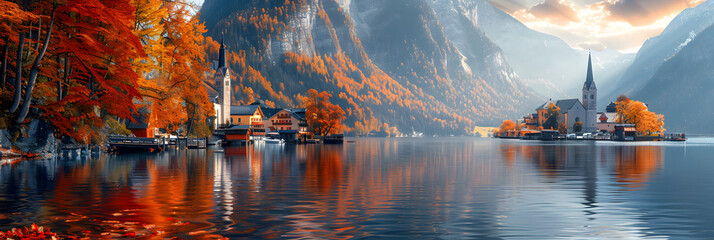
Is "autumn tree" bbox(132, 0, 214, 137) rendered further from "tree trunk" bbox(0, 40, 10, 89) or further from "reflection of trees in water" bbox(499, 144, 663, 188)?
"reflection of trees in water" bbox(499, 144, 663, 188)

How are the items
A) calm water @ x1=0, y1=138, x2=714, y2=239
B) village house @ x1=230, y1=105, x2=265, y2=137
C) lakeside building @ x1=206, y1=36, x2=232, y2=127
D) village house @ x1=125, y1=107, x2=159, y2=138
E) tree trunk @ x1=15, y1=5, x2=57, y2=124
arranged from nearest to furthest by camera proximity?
calm water @ x1=0, y1=138, x2=714, y2=239
tree trunk @ x1=15, y1=5, x2=57, y2=124
village house @ x1=125, y1=107, x2=159, y2=138
lakeside building @ x1=206, y1=36, x2=232, y2=127
village house @ x1=230, y1=105, x2=265, y2=137

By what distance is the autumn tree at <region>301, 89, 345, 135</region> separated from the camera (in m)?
172

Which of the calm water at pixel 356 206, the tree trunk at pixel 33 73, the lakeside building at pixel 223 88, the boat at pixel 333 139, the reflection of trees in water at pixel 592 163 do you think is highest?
the lakeside building at pixel 223 88

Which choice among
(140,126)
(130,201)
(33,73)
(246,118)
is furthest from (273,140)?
(130,201)

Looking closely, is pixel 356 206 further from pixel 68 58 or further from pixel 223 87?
pixel 223 87

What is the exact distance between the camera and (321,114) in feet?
563

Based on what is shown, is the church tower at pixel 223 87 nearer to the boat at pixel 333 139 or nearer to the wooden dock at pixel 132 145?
the boat at pixel 333 139

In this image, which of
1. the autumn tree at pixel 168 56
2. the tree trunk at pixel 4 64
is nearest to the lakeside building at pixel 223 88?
the autumn tree at pixel 168 56

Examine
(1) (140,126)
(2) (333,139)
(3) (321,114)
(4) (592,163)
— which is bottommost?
(4) (592,163)

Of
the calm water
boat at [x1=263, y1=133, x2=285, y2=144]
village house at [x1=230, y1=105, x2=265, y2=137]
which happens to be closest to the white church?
village house at [x1=230, y1=105, x2=265, y2=137]

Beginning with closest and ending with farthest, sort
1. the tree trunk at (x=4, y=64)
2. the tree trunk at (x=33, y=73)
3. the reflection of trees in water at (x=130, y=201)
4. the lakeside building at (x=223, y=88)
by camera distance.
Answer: the reflection of trees in water at (x=130, y=201)
the tree trunk at (x=33, y=73)
the tree trunk at (x=4, y=64)
the lakeside building at (x=223, y=88)

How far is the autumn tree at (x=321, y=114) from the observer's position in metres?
172

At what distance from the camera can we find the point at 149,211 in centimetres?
2152

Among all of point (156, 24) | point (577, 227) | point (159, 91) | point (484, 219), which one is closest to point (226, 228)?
point (484, 219)
